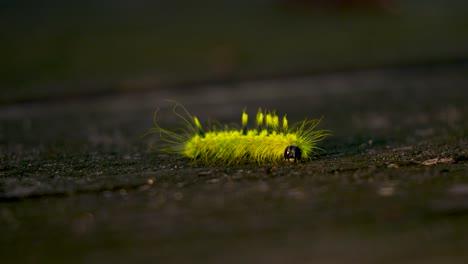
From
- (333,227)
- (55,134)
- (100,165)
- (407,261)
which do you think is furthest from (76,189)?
(55,134)

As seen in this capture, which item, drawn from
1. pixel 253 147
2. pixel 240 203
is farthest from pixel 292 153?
pixel 240 203

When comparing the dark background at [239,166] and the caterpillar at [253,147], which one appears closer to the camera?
the dark background at [239,166]

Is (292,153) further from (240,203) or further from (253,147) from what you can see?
(240,203)

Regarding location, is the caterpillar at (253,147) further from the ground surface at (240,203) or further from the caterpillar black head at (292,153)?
the ground surface at (240,203)

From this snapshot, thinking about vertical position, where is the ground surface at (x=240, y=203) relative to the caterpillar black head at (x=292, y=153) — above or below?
below

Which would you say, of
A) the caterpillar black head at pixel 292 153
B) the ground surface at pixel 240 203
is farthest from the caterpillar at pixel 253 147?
the ground surface at pixel 240 203

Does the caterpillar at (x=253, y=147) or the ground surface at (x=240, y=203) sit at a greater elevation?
the caterpillar at (x=253, y=147)
